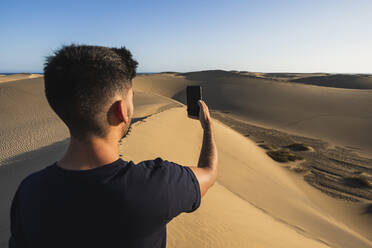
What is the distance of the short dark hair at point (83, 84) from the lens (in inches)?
40.2

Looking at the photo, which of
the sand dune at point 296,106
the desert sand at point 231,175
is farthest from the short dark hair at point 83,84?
the sand dune at point 296,106

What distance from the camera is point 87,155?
→ 106 centimetres

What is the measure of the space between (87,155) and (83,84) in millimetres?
295

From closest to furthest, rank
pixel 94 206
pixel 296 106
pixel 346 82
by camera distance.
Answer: pixel 94 206, pixel 296 106, pixel 346 82

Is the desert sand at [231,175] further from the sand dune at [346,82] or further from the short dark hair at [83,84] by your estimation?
the sand dune at [346,82]

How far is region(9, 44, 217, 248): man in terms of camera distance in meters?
0.97

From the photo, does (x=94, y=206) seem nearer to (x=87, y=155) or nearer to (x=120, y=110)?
(x=87, y=155)

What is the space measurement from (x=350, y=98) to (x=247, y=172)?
2467 centimetres

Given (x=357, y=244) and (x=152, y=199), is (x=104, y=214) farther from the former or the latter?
(x=357, y=244)

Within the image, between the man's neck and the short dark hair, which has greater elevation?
the short dark hair

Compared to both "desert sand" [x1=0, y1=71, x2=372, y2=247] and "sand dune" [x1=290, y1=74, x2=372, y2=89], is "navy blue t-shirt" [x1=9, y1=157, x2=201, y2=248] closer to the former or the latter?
"desert sand" [x1=0, y1=71, x2=372, y2=247]

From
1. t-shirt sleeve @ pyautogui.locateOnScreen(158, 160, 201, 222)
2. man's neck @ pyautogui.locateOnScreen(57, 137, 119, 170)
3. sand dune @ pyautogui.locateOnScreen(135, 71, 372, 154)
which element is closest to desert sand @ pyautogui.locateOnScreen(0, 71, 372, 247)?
sand dune @ pyautogui.locateOnScreen(135, 71, 372, 154)

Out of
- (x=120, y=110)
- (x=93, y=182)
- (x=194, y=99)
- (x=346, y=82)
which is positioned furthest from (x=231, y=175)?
(x=346, y=82)

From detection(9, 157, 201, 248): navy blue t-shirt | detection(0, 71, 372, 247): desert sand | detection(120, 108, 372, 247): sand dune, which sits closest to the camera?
detection(9, 157, 201, 248): navy blue t-shirt
